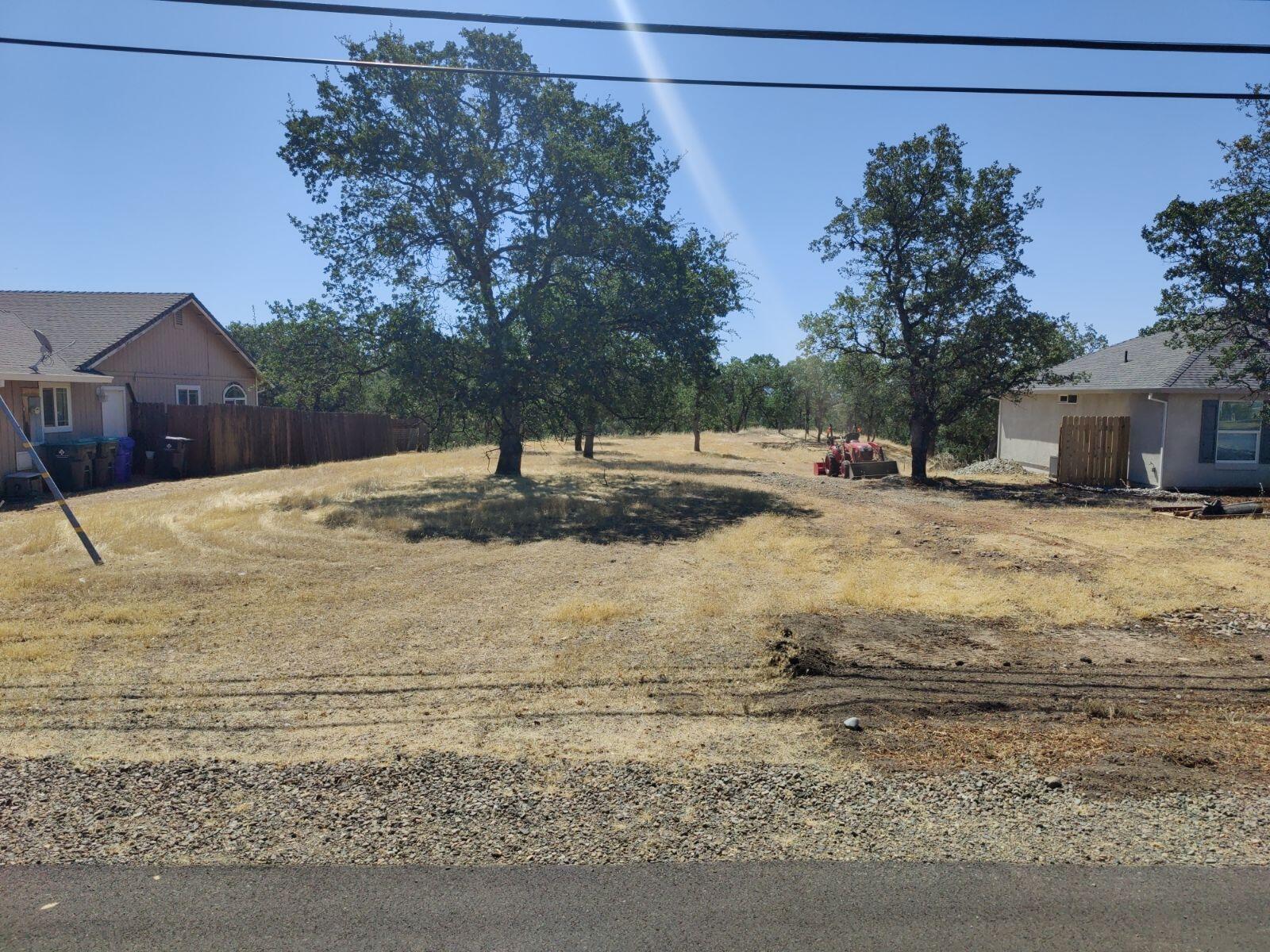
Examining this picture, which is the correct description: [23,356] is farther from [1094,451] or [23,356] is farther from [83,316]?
[1094,451]

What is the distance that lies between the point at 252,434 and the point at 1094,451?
24.7m

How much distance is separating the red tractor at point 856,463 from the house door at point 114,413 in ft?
67.2

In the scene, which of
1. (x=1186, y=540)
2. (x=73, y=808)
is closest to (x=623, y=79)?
(x=73, y=808)

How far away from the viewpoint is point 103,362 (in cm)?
2261

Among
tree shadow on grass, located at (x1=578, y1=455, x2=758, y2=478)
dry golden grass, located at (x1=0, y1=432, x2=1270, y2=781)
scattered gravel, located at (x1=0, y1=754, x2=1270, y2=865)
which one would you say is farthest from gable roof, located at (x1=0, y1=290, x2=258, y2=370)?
scattered gravel, located at (x1=0, y1=754, x2=1270, y2=865)

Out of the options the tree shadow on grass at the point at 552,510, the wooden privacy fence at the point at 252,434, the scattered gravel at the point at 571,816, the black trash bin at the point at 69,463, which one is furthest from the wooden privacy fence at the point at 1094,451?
the black trash bin at the point at 69,463

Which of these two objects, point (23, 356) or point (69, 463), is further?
point (23, 356)

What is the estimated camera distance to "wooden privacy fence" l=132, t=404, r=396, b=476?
23.5 meters

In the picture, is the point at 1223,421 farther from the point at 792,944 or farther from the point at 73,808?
the point at 73,808

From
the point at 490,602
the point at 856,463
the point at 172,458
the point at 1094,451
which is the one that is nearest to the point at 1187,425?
the point at 1094,451

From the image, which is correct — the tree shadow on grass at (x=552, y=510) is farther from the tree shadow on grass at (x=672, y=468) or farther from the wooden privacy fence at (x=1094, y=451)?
the wooden privacy fence at (x=1094, y=451)

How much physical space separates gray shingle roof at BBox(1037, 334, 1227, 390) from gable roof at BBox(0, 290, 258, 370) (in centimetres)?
2684

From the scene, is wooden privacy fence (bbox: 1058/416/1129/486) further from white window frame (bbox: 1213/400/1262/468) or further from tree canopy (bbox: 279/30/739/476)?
tree canopy (bbox: 279/30/739/476)

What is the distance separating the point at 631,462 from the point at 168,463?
49.4 ft
